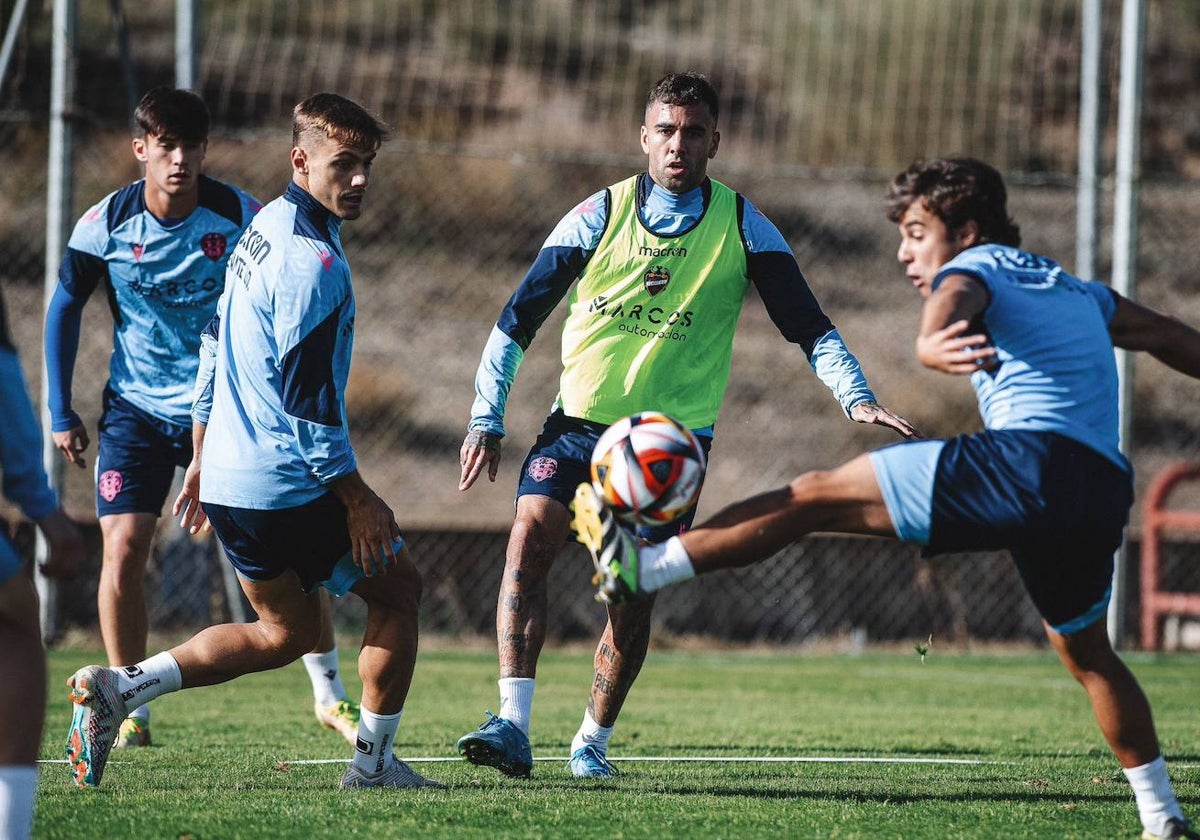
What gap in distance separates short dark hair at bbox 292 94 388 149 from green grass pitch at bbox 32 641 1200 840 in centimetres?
194

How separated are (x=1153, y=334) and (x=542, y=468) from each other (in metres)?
2.12

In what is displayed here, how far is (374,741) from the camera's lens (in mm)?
4855

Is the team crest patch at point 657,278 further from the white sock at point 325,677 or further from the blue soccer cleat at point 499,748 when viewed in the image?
the white sock at point 325,677

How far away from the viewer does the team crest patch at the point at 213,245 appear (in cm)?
634

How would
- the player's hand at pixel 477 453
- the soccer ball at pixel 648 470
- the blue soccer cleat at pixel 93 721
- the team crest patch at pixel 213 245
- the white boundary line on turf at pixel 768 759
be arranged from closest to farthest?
the soccer ball at pixel 648 470 < the blue soccer cleat at pixel 93 721 < the player's hand at pixel 477 453 < the white boundary line on turf at pixel 768 759 < the team crest patch at pixel 213 245

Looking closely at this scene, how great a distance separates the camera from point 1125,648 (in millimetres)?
11445

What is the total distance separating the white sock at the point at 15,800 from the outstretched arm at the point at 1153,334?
2916 millimetres

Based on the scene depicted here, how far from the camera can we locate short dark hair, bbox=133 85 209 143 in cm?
611

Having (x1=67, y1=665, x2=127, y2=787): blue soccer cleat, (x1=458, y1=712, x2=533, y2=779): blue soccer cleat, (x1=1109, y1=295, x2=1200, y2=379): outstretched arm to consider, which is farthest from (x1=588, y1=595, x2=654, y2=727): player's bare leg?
(x1=1109, y1=295, x2=1200, y2=379): outstretched arm

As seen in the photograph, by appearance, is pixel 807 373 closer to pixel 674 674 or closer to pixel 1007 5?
pixel 1007 5

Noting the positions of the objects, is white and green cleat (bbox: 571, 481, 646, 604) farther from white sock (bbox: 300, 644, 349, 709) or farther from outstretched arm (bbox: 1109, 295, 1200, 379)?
white sock (bbox: 300, 644, 349, 709)

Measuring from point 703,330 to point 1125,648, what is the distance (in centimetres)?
705

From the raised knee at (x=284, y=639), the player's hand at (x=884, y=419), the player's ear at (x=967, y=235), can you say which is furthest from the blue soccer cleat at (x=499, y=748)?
the player's ear at (x=967, y=235)

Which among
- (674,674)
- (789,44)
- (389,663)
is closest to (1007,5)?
(789,44)
